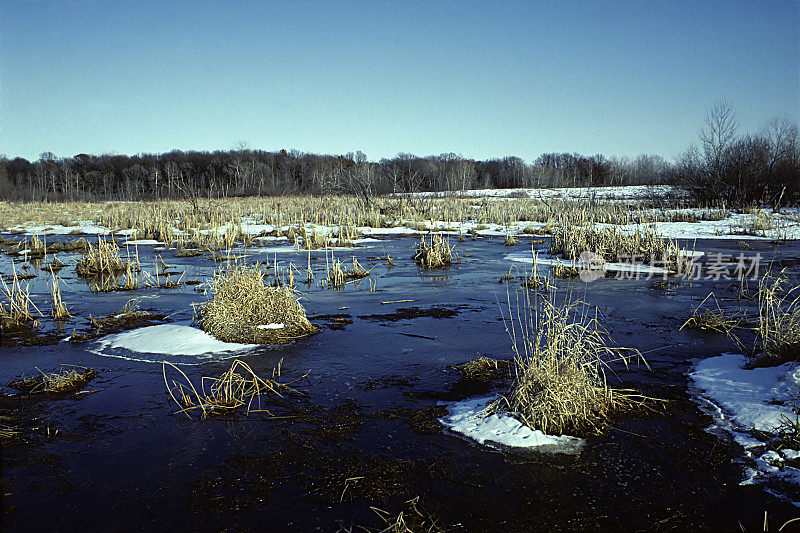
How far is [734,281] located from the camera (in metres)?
10.8

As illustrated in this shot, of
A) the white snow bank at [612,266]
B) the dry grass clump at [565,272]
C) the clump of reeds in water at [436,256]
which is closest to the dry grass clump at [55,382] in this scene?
the clump of reeds in water at [436,256]

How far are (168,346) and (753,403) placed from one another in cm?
633

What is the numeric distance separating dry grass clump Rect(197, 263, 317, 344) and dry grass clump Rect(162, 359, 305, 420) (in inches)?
54.2

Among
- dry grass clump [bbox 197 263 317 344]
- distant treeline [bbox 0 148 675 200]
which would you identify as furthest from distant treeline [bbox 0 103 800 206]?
dry grass clump [bbox 197 263 317 344]

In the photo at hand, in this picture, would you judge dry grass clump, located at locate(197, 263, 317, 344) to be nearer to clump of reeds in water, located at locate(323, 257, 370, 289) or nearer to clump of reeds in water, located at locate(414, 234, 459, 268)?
clump of reeds in water, located at locate(323, 257, 370, 289)

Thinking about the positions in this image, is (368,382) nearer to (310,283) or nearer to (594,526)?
(594,526)

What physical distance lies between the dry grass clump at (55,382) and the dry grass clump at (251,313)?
1653 mm

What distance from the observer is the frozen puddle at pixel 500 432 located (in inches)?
158

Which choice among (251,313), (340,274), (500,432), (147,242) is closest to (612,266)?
(340,274)

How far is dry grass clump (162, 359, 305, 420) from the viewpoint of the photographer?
15.7ft

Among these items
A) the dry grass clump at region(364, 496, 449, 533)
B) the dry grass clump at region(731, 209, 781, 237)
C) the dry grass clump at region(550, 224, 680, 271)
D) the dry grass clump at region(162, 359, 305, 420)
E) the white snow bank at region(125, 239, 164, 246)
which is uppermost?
the dry grass clump at region(731, 209, 781, 237)

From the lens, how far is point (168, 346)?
21.6 feet

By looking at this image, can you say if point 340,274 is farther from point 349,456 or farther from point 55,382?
point 349,456

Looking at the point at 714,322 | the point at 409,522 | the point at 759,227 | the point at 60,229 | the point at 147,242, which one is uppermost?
the point at 759,227
